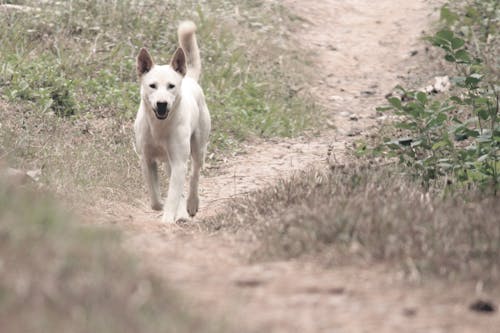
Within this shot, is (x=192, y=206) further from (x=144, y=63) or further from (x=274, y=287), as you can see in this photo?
(x=274, y=287)

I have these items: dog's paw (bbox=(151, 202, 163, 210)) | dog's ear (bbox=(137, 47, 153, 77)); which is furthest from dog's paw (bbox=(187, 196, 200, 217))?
dog's ear (bbox=(137, 47, 153, 77))

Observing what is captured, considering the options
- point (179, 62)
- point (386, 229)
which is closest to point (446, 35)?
point (386, 229)

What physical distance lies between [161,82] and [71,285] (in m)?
3.95

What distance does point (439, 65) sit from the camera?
14391 mm

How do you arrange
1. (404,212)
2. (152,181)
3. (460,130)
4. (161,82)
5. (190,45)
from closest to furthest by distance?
(404,212) < (460,130) < (161,82) < (152,181) < (190,45)

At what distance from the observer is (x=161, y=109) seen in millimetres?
6953

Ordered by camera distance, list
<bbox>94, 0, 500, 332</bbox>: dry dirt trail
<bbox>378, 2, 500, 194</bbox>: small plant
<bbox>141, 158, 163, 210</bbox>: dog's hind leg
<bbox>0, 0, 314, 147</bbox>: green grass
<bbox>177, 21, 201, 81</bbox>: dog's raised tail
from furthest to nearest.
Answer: <bbox>0, 0, 314, 147</bbox>: green grass → <bbox>177, 21, 201, 81</bbox>: dog's raised tail → <bbox>141, 158, 163, 210</bbox>: dog's hind leg → <bbox>378, 2, 500, 194</bbox>: small plant → <bbox>94, 0, 500, 332</bbox>: dry dirt trail

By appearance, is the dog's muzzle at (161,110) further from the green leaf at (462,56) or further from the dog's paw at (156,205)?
the green leaf at (462,56)

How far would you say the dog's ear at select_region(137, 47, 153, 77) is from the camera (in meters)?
7.17

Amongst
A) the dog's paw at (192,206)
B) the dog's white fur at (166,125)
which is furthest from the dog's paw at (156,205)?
the dog's paw at (192,206)

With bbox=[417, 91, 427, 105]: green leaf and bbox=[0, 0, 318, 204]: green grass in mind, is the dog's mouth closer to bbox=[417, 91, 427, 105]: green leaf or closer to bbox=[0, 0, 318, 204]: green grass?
bbox=[0, 0, 318, 204]: green grass

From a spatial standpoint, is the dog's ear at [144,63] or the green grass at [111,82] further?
the green grass at [111,82]

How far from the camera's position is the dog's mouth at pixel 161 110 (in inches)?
273

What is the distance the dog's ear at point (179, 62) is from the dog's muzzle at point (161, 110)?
49 centimetres
